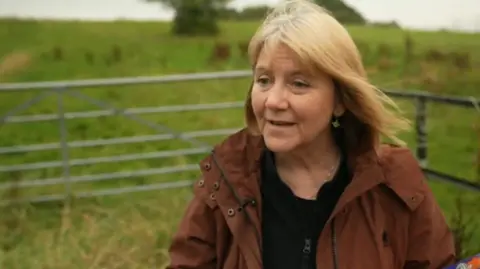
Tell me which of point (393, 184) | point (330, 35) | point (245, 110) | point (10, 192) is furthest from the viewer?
point (10, 192)

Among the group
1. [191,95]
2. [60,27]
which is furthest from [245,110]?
[60,27]

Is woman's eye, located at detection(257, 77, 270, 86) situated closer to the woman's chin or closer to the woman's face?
the woman's face

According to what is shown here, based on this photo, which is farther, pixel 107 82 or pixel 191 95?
pixel 191 95

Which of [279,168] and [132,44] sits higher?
[279,168]

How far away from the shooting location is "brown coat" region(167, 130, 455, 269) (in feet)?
4.38

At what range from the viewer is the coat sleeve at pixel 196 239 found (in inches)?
53.7

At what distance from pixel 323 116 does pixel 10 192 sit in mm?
3617

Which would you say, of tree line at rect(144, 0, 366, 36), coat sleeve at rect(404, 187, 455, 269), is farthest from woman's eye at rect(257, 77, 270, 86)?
tree line at rect(144, 0, 366, 36)

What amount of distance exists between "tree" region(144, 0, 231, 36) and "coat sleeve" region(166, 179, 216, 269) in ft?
20.8

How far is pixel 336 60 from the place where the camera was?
1.29 m

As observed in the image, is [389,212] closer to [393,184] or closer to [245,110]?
[393,184]

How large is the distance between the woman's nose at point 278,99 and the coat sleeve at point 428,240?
1.08 ft

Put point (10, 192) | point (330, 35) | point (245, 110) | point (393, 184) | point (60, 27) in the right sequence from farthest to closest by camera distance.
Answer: point (60, 27) → point (10, 192) → point (245, 110) → point (393, 184) → point (330, 35)

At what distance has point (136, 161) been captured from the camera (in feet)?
19.0
